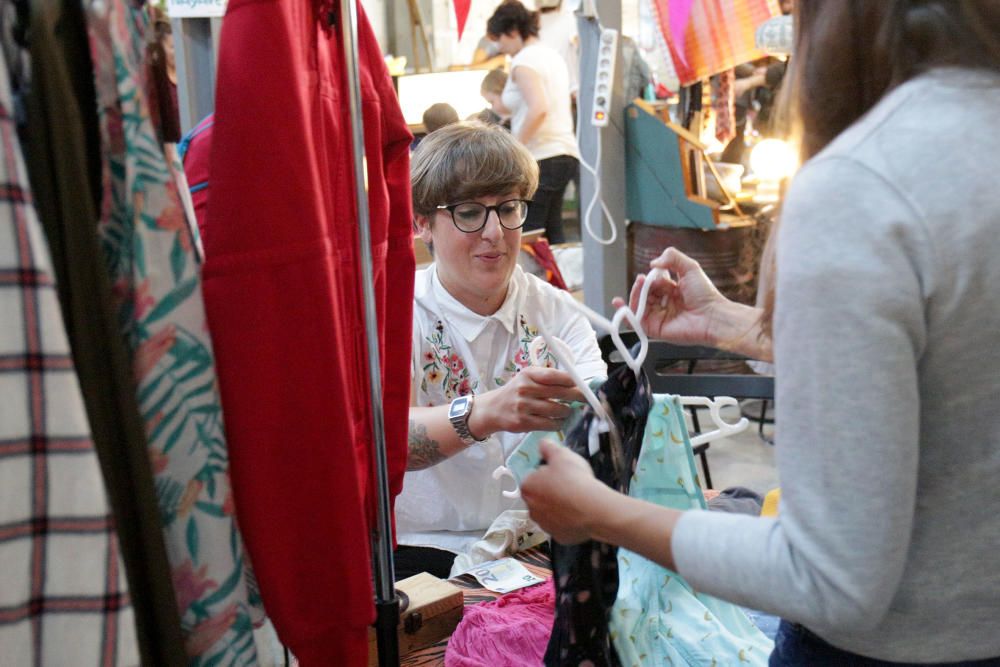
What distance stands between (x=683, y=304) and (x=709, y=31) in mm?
2669

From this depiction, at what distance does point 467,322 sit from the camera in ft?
6.57

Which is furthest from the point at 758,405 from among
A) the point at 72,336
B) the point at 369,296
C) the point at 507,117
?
the point at 72,336

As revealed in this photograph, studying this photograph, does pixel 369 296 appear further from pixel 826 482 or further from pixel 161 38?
pixel 826 482

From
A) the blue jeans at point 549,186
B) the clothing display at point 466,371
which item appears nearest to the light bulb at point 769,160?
the blue jeans at point 549,186

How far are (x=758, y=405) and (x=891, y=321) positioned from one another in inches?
164

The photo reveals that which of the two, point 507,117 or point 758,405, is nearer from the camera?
point 758,405

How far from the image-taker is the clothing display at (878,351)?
713 mm

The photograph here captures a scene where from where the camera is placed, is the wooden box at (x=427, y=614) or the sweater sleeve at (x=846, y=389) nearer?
the sweater sleeve at (x=846, y=389)

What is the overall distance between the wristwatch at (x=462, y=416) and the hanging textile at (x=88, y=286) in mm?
801

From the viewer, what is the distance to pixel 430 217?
2023 millimetres

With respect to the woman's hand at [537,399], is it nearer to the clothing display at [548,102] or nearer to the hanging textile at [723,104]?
the hanging textile at [723,104]

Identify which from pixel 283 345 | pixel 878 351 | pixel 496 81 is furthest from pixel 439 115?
pixel 878 351

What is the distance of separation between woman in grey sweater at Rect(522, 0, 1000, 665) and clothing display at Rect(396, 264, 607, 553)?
41.9 inches

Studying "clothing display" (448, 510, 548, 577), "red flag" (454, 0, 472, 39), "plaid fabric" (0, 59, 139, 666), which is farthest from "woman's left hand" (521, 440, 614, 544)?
"red flag" (454, 0, 472, 39)
